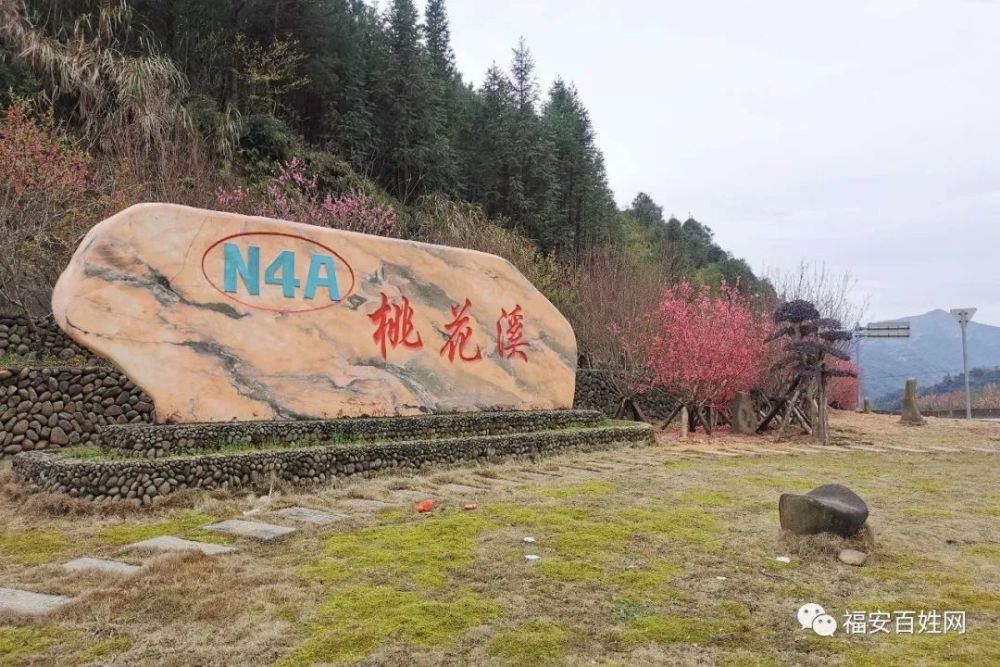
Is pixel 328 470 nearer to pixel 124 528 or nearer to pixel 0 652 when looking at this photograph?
pixel 124 528

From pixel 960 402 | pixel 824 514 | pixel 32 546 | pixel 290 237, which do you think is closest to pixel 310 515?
Result: pixel 32 546

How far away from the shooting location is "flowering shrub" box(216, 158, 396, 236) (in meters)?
13.2

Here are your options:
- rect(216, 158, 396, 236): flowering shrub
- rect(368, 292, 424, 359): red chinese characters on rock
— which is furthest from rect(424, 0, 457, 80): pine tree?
rect(368, 292, 424, 359): red chinese characters on rock

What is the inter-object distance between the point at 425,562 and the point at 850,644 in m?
2.39

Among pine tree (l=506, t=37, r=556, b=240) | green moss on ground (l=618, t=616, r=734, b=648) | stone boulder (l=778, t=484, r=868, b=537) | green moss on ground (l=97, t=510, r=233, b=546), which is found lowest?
green moss on ground (l=97, t=510, r=233, b=546)

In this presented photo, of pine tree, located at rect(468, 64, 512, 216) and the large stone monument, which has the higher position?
pine tree, located at rect(468, 64, 512, 216)

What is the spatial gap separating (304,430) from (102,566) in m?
3.43

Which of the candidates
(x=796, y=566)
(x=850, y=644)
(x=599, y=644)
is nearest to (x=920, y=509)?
(x=796, y=566)

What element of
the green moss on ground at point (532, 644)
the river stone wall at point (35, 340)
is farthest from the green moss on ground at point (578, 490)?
the river stone wall at point (35, 340)

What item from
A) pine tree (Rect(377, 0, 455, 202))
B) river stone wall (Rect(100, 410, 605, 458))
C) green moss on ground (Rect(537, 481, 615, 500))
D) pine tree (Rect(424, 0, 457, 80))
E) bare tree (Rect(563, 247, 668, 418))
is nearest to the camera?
river stone wall (Rect(100, 410, 605, 458))

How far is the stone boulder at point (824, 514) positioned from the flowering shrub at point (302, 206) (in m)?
9.74

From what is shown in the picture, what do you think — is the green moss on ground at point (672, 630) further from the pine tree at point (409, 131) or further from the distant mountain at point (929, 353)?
the distant mountain at point (929, 353)

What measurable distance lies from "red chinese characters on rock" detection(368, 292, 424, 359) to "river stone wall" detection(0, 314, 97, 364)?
4.27 m

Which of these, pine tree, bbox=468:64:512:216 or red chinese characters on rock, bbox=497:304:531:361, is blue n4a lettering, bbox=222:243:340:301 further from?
pine tree, bbox=468:64:512:216
